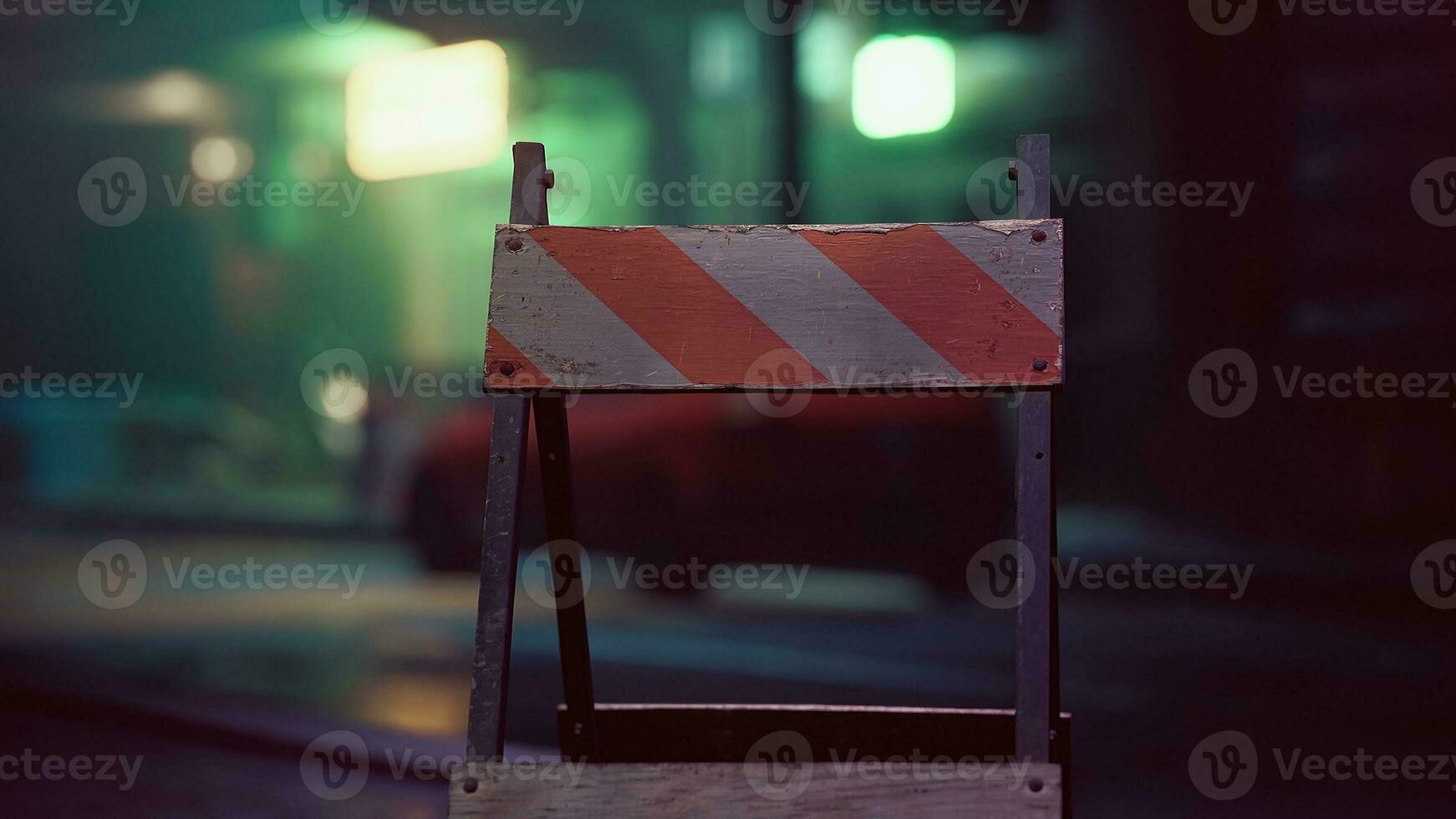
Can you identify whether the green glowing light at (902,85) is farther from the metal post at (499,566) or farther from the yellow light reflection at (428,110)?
the metal post at (499,566)

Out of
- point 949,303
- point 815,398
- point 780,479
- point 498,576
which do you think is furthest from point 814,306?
point 780,479

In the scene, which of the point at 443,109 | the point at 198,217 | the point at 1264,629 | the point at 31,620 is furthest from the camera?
the point at 198,217

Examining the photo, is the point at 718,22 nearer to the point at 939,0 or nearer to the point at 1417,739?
the point at 939,0

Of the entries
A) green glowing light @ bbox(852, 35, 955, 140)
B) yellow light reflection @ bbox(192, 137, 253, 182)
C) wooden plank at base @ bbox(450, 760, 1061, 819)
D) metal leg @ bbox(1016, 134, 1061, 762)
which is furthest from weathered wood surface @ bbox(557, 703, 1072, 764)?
yellow light reflection @ bbox(192, 137, 253, 182)

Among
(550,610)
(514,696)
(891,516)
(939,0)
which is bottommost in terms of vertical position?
(514,696)

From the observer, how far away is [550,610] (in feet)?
18.9

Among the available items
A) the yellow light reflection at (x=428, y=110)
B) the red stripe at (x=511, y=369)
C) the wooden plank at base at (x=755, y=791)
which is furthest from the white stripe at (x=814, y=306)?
the yellow light reflection at (x=428, y=110)

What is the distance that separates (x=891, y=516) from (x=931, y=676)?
73.2 inches

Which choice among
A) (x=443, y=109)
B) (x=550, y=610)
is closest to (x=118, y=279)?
(x=443, y=109)

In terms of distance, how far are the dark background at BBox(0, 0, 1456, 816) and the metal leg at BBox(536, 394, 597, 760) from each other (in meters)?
2.00

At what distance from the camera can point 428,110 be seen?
6.95 metres

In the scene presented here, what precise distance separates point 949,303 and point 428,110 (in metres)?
5.93

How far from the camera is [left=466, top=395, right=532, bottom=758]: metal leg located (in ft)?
5.22

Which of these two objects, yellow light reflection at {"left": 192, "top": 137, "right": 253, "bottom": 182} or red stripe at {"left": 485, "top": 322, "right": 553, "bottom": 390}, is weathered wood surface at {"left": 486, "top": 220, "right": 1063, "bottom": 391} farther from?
yellow light reflection at {"left": 192, "top": 137, "right": 253, "bottom": 182}
